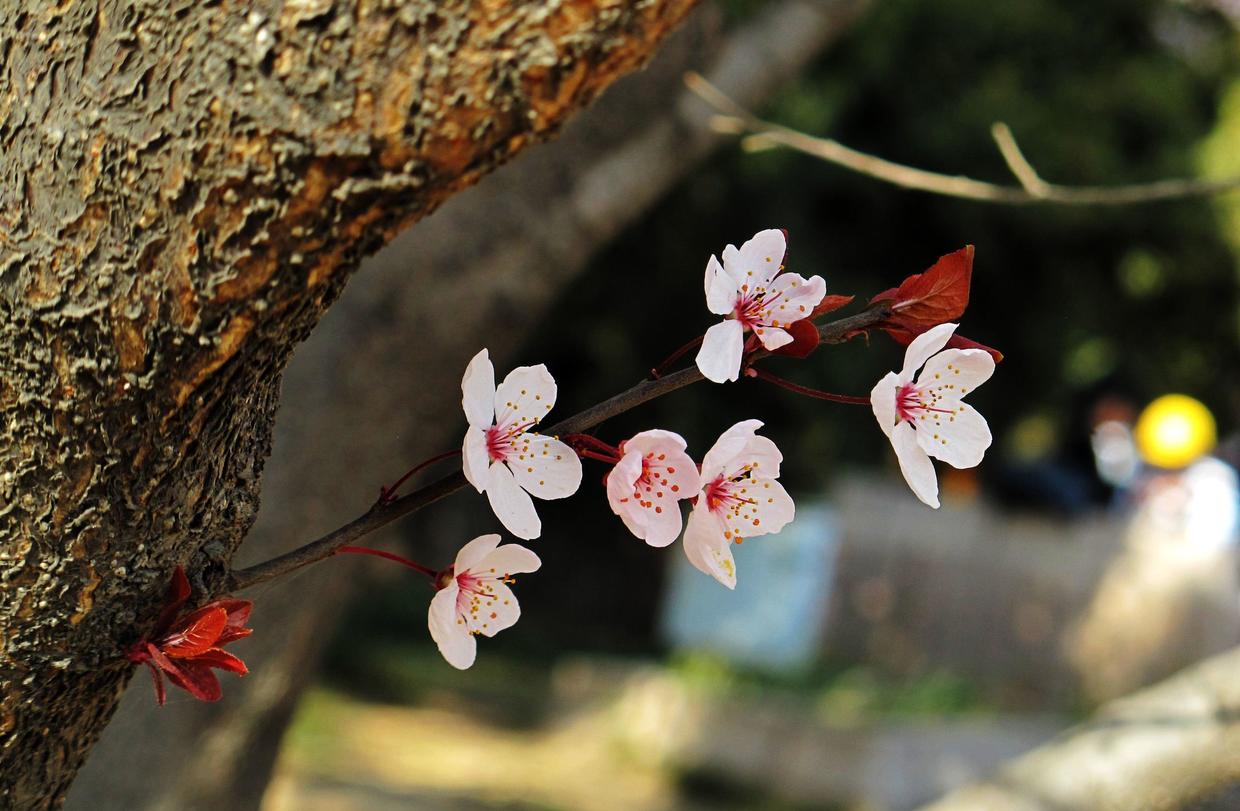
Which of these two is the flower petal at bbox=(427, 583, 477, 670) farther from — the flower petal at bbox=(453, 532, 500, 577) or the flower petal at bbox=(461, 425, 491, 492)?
the flower petal at bbox=(461, 425, 491, 492)

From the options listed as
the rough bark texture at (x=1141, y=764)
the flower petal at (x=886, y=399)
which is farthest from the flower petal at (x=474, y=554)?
the rough bark texture at (x=1141, y=764)

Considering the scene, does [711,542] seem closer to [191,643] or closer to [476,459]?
[476,459]

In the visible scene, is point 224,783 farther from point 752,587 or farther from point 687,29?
point 752,587

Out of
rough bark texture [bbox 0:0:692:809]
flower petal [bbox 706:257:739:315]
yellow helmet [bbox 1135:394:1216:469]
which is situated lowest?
yellow helmet [bbox 1135:394:1216:469]

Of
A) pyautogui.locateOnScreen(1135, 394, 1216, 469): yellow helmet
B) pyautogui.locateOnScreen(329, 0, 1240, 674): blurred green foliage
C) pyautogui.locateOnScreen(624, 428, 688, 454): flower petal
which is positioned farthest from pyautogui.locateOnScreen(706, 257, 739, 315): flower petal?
pyautogui.locateOnScreen(1135, 394, 1216, 469): yellow helmet

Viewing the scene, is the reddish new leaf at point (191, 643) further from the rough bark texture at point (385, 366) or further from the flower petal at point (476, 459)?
the rough bark texture at point (385, 366)

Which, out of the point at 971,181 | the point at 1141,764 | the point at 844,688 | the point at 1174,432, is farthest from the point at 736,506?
the point at 1174,432
